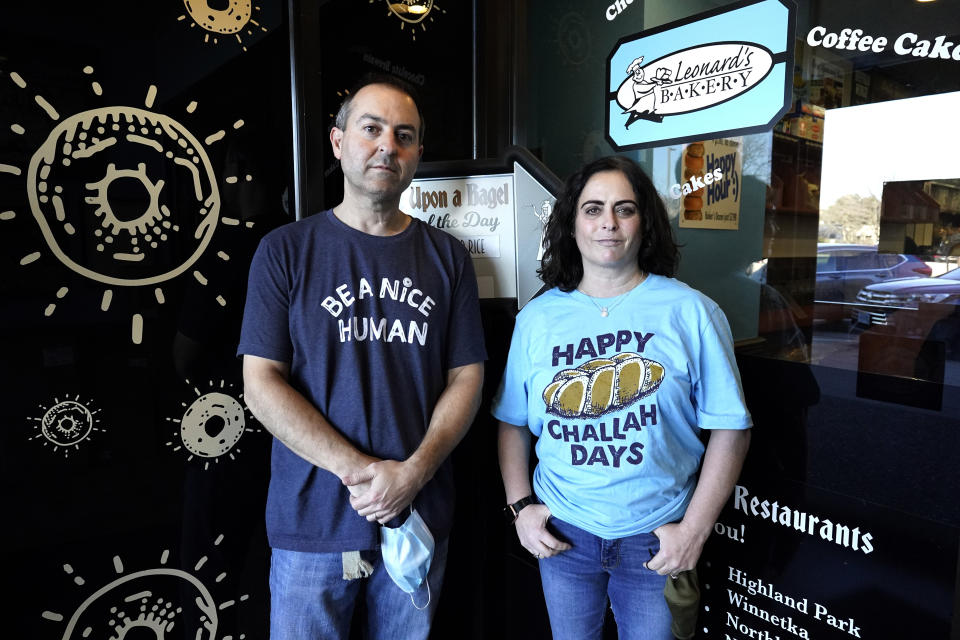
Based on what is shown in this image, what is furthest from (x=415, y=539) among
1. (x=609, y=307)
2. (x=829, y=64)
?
(x=829, y=64)

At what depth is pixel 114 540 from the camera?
1693 millimetres

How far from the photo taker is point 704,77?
171 cm

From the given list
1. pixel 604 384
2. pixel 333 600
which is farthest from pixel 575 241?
pixel 333 600

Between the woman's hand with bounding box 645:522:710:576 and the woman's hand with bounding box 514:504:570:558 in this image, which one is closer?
the woman's hand with bounding box 645:522:710:576

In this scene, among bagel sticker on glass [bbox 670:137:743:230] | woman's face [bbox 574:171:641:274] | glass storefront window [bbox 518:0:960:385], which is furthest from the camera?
bagel sticker on glass [bbox 670:137:743:230]

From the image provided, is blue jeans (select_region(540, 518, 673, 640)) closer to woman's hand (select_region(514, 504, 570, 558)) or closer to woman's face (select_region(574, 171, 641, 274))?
woman's hand (select_region(514, 504, 570, 558))

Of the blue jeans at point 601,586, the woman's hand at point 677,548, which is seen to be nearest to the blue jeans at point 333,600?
the blue jeans at point 601,586

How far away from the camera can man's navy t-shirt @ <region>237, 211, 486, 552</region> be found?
149 centimetres

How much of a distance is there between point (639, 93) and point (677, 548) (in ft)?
4.03

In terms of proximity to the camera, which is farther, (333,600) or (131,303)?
(131,303)

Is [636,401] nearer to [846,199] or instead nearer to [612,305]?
[612,305]

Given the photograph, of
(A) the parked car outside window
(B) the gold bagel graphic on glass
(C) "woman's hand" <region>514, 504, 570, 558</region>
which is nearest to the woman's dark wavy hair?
(B) the gold bagel graphic on glass

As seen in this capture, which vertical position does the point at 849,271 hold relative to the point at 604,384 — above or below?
above

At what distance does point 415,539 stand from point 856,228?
1.26 m
